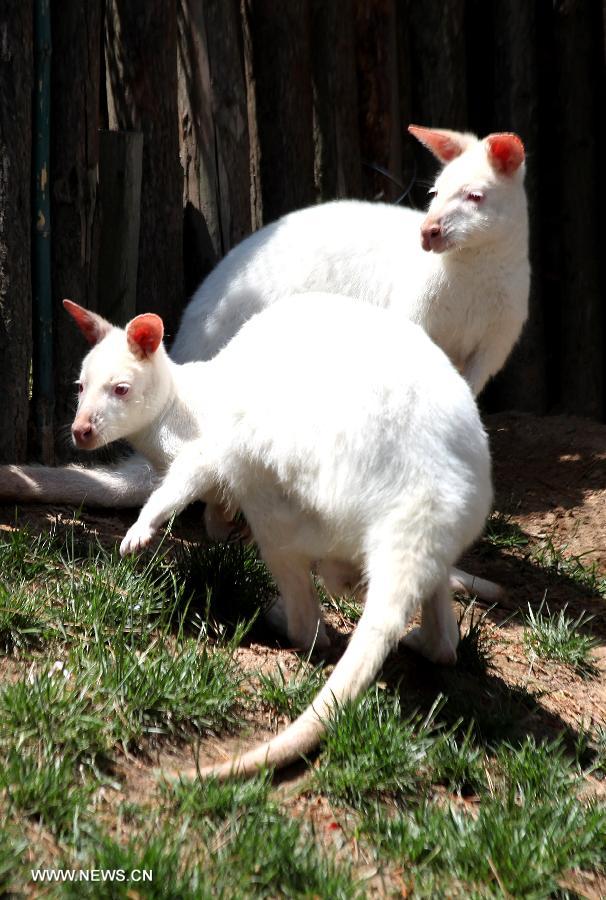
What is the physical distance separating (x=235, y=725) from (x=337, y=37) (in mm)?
4426

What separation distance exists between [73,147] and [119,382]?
1.19 meters

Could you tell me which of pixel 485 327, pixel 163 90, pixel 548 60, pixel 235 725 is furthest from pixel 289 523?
pixel 548 60

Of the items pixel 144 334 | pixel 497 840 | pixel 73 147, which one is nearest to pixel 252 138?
pixel 73 147

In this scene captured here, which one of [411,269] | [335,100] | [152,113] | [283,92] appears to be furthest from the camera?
[335,100]

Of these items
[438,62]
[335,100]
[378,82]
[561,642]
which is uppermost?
[438,62]

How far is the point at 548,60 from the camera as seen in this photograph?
7.48 m

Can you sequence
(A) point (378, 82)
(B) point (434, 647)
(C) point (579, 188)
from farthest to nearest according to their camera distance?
(C) point (579, 188), (A) point (378, 82), (B) point (434, 647)

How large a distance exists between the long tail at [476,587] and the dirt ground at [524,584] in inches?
2.8

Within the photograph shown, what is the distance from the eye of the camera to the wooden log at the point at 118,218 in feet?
17.8

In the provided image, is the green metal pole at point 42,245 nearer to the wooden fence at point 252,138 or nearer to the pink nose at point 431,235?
the wooden fence at point 252,138

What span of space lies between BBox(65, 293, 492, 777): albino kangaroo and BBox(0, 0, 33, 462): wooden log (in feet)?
3.58

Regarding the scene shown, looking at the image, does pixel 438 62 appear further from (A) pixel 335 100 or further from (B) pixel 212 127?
(B) pixel 212 127

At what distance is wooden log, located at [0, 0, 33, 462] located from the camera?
190 inches

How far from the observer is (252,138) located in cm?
644
